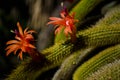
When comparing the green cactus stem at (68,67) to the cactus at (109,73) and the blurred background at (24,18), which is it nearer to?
the cactus at (109,73)

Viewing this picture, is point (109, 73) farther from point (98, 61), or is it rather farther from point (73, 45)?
point (73, 45)

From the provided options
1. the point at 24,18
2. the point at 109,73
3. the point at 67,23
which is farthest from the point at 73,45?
the point at 24,18

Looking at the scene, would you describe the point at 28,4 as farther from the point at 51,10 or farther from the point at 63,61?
the point at 63,61

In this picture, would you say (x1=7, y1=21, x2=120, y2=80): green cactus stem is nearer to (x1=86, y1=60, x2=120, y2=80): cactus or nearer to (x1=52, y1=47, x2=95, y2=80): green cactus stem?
(x1=52, y1=47, x2=95, y2=80): green cactus stem

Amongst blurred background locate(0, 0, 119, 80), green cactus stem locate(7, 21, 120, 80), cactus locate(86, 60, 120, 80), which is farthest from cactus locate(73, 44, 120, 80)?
blurred background locate(0, 0, 119, 80)

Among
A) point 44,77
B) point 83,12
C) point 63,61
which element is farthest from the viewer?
point 83,12

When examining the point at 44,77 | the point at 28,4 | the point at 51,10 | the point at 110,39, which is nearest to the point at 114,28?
the point at 110,39

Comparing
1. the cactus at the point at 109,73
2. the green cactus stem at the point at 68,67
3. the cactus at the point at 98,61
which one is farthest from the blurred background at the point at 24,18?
the cactus at the point at 109,73

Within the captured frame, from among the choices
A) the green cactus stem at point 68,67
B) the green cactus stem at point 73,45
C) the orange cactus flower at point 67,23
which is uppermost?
the orange cactus flower at point 67,23
